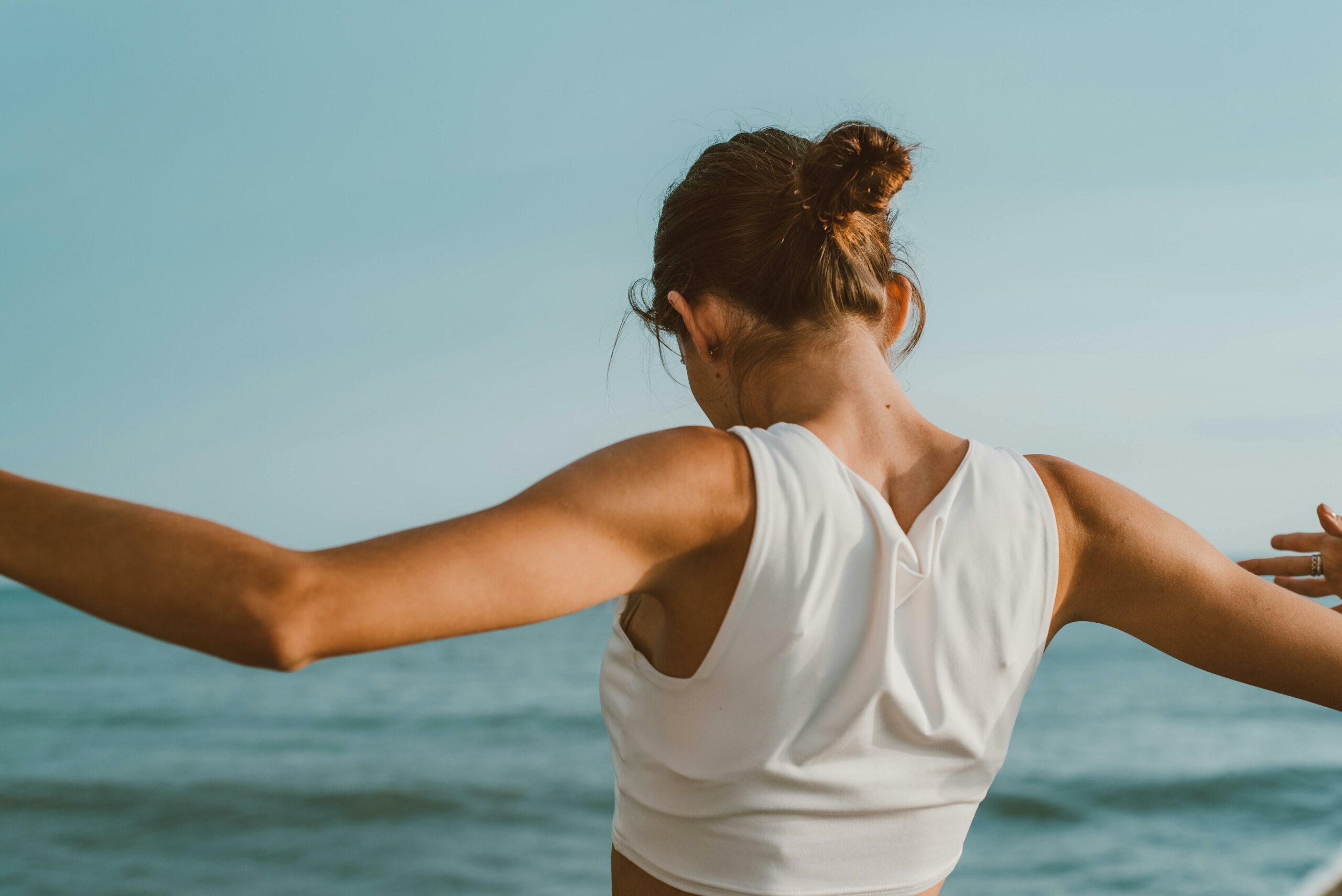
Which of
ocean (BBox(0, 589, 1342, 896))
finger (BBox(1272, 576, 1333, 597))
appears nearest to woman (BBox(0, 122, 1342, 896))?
finger (BBox(1272, 576, 1333, 597))

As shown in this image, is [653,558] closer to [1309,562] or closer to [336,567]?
[336,567]

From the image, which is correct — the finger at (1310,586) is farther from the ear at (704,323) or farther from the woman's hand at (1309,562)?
the ear at (704,323)

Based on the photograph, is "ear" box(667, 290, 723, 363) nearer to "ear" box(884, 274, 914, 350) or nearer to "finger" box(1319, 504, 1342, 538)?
"ear" box(884, 274, 914, 350)

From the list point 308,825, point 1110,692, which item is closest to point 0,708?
point 308,825

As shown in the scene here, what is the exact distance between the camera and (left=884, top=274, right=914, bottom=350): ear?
3.99 feet

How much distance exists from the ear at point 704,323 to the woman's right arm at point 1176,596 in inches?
15.3

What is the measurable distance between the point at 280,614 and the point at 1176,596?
947 mm

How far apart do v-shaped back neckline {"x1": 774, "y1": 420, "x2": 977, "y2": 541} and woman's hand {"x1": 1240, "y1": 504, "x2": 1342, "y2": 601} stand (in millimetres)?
581

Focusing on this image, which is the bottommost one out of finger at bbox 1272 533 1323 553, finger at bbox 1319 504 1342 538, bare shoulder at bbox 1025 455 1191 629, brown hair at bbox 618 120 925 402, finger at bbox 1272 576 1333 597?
finger at bbox 1272 576 1333 597

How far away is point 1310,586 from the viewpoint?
1.41 meters

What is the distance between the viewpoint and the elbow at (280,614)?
66 cm

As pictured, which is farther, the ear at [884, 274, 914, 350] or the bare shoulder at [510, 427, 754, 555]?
the ear at [884, 274, 914, 350]

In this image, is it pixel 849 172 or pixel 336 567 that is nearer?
pixel 336 567

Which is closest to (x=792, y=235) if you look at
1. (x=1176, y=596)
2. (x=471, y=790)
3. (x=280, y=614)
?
(x=1176, y=596)
